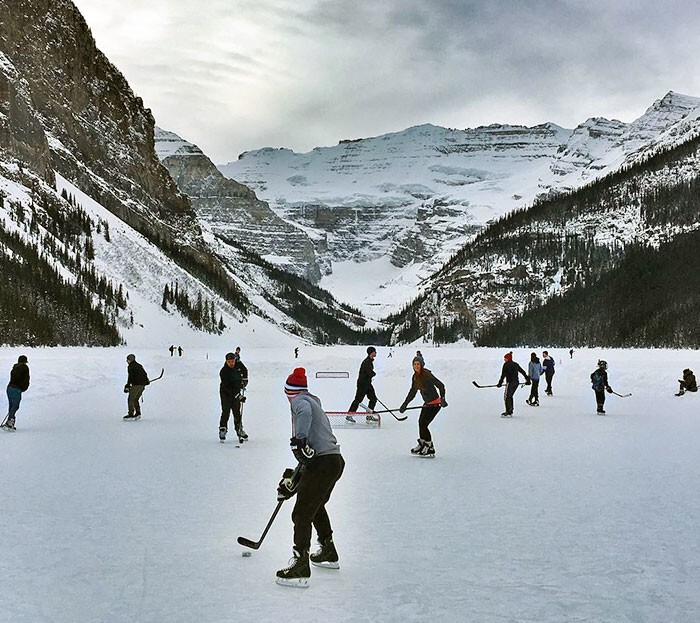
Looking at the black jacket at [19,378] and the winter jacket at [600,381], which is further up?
the winter jacket at [600,381]

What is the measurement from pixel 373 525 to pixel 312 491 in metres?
2.26

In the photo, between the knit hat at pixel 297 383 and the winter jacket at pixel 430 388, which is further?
the winter jacket at pixel 430 388

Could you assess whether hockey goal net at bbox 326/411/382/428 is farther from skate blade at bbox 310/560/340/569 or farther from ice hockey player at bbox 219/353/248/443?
skate blade at bbox 310/560/340/569

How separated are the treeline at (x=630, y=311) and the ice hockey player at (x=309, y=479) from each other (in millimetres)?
93080

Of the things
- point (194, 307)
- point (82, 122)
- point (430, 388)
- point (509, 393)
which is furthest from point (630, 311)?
point (430, 388)

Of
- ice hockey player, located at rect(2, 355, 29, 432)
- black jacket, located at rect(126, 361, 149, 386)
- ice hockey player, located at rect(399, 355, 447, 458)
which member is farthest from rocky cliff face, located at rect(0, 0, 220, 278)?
ice hockey player, located at rect(399, 355, 447, 458)

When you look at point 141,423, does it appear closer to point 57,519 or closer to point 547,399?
point 57,519

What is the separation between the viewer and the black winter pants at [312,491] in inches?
269

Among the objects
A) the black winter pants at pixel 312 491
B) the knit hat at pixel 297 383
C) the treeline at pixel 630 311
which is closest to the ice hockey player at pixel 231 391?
the knit hat at pixel 297 383

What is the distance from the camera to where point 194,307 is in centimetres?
10862

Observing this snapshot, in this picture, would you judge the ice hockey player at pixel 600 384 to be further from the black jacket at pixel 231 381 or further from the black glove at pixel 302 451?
the black glove at pixel 302 451

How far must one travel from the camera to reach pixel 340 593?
21.2 ft

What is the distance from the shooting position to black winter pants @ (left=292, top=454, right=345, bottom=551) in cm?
684

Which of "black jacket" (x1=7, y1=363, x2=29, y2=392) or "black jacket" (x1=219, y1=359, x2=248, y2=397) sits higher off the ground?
"black jacket" (x1=219, y1=359, x2=248, y2=397)
